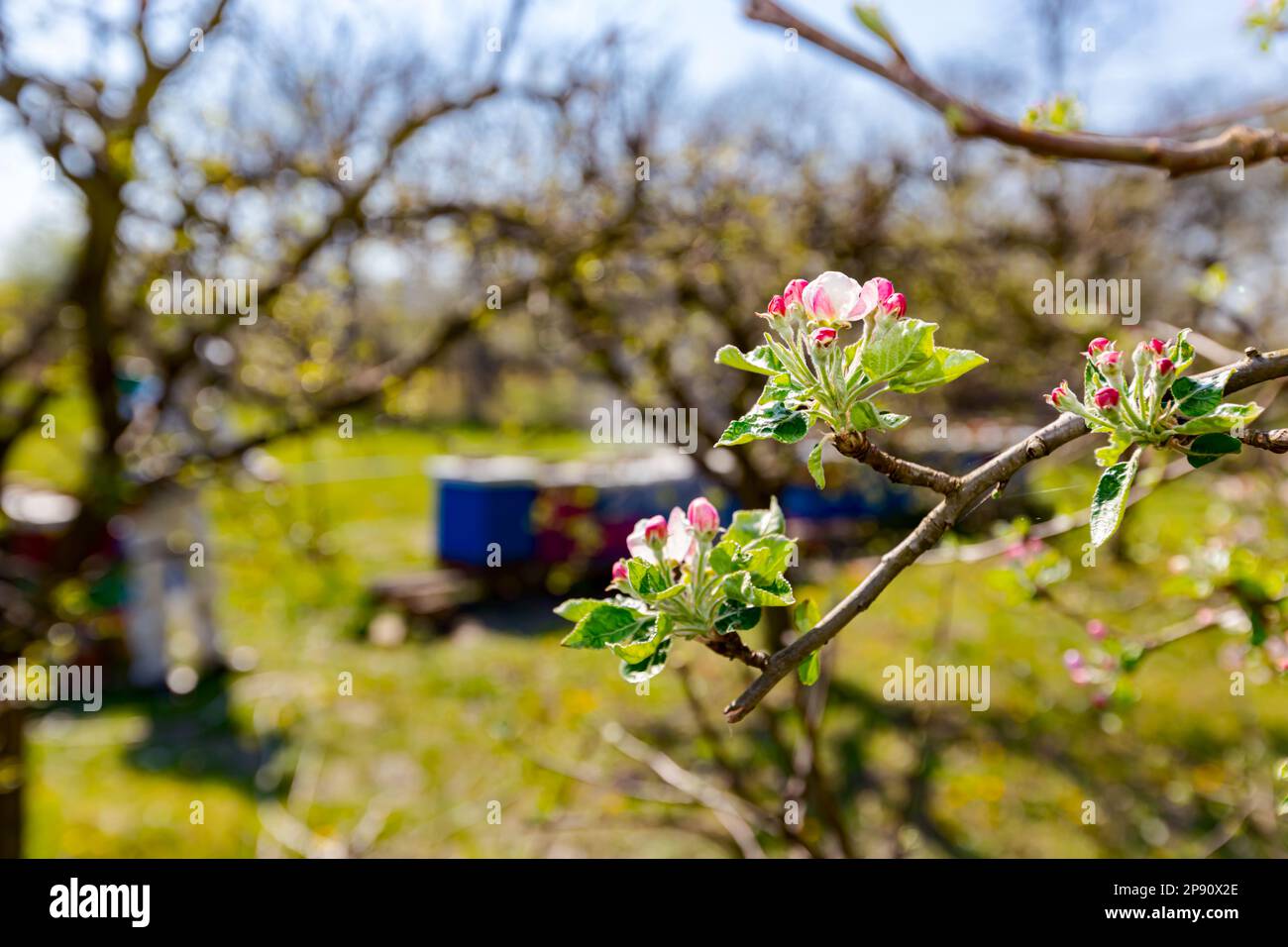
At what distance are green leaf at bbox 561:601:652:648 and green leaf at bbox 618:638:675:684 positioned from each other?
27 millimetres

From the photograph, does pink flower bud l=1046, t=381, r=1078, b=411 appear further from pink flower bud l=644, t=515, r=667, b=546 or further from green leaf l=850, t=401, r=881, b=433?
pink flower bud l=644, t=515, r=667, b=546

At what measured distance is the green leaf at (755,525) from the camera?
3.31ft

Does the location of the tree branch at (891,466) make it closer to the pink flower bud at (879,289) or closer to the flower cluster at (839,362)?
the flower cluster at (839,362)

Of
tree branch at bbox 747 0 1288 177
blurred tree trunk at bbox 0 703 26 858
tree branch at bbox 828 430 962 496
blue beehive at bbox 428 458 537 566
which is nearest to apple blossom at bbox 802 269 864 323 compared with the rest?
tree branch at bbox 828 430 962 496

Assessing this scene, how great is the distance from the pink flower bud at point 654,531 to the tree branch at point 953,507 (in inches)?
7.0

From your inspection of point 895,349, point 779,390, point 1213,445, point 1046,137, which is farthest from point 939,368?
point 1046,137

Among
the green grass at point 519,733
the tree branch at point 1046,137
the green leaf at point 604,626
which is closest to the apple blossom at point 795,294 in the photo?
the green leaf at point 604,626

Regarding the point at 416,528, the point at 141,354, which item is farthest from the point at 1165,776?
the point at 416,528

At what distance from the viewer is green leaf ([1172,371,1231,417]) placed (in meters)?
0.84

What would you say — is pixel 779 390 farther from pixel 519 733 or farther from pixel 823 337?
pixel 519 733

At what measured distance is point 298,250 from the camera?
3.57 m

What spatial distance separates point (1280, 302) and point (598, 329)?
10.4 ft
